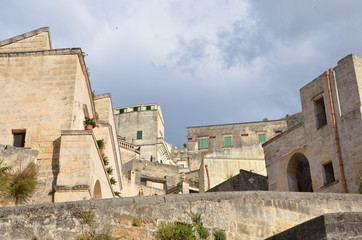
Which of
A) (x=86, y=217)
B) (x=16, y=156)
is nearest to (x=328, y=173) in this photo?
(x=16, y=156)

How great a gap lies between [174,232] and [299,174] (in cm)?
1545

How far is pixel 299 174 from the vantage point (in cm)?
2458

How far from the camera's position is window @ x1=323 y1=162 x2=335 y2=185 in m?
21.4

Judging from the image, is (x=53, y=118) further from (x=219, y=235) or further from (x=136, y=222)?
(x=219, y=235)

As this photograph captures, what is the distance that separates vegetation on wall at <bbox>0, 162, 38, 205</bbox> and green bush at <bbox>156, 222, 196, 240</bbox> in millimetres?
5693

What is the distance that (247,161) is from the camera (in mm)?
39344

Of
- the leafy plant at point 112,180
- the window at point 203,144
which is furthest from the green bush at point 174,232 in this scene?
the window at point 203,144

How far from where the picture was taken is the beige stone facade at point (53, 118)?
52.3ft

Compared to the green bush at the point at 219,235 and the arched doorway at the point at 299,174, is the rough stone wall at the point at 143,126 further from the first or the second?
the green bush at the point at 219,235

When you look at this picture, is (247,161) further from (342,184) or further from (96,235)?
(96,235)

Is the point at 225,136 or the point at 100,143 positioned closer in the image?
the point at 100,143

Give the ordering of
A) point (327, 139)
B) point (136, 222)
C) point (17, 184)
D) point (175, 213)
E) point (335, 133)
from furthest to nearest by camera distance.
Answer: point (327, 139) → point (335, 133) → point (17, 184) → point (175, 213) → point (136, 222)

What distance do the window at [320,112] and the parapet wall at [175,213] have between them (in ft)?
32.8

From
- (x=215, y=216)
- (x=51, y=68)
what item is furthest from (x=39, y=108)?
(x=215, y=216)
